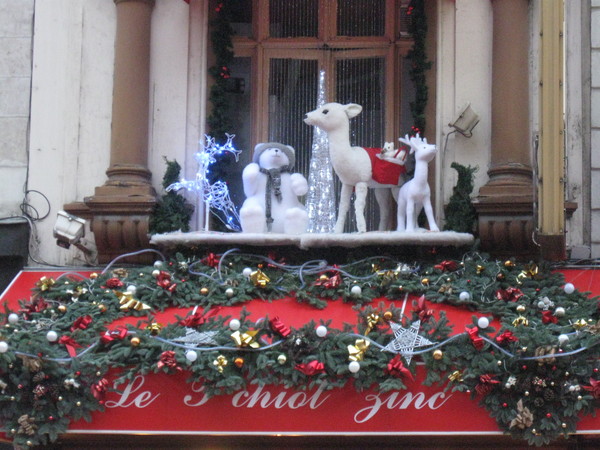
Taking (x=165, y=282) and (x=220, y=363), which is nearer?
(x=220, y=363)

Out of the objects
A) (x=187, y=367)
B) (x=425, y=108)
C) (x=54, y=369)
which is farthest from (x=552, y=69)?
(x=54, y=369)

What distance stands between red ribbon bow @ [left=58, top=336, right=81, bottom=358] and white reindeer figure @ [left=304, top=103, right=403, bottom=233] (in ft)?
8.12

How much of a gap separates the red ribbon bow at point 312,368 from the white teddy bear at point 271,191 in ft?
5.92

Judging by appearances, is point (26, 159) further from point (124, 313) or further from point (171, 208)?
point (124, 313)

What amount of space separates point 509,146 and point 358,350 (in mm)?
2628

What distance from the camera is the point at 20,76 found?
10328mm

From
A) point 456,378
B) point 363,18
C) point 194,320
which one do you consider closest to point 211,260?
Result: point 194,320

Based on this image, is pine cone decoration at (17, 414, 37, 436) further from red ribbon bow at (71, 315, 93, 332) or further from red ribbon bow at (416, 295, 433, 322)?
red ribbon bow at (416, 295, 433, 322)

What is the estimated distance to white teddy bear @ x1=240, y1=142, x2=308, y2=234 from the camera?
955cm

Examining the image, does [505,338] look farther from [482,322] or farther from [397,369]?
[397,369]

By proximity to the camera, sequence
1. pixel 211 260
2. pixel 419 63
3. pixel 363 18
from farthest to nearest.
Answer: pixel 363 18 < pixel 419 63 < pixel 211 260

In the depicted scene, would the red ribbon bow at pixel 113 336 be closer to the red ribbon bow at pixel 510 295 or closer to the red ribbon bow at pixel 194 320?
the red ribbon bow at pixel 194 320

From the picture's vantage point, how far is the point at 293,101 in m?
10.4

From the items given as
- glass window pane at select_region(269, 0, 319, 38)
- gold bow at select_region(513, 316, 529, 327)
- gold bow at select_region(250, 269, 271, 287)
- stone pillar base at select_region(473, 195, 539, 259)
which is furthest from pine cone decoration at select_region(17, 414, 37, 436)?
glass window pane at select_region(269, 0, 319, 38)
